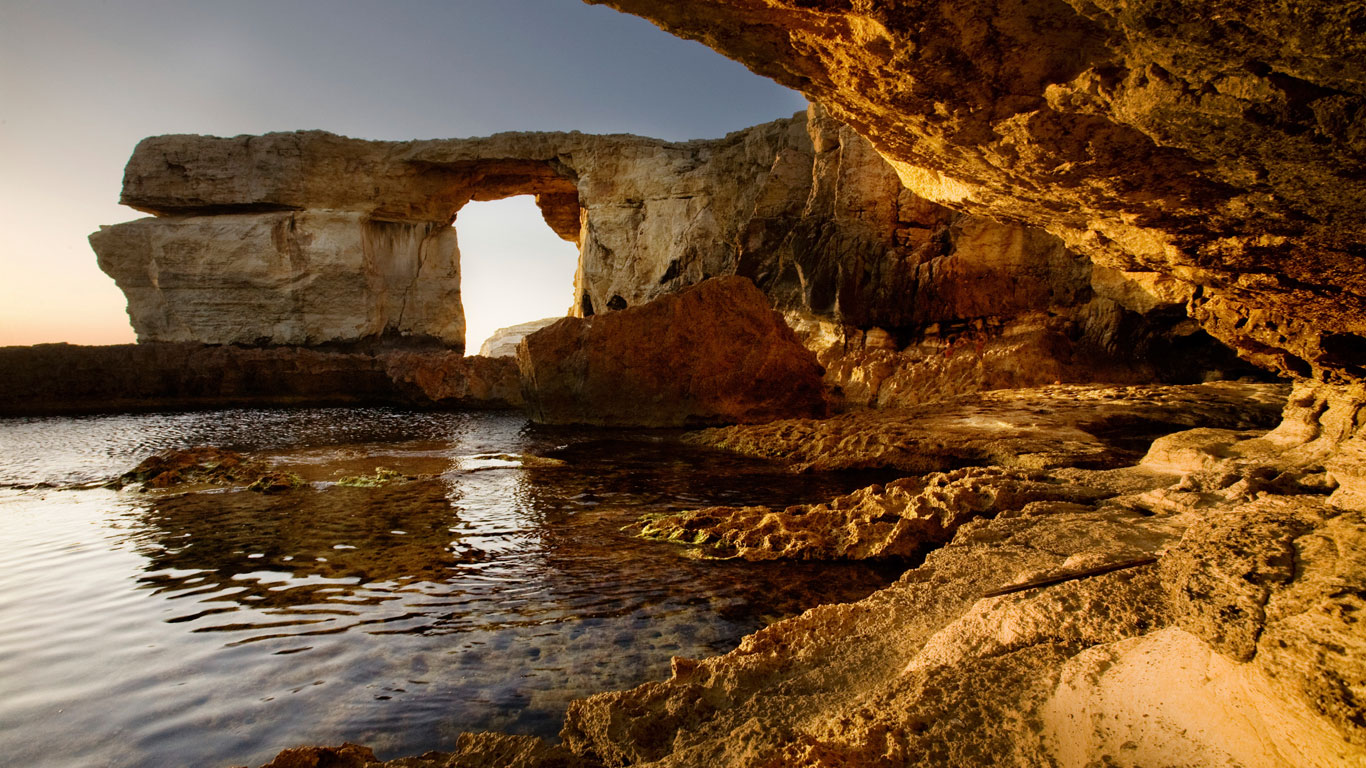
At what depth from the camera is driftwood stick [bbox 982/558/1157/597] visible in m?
2.40

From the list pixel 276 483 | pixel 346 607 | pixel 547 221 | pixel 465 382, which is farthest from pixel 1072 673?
pixel 547 221

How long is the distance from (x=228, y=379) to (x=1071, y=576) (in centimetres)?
2311

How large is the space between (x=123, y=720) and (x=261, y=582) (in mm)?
1643

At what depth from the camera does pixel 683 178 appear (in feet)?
79.3

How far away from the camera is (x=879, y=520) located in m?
4.67

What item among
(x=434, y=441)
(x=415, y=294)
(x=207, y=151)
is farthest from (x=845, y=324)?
(x=207, y=151)

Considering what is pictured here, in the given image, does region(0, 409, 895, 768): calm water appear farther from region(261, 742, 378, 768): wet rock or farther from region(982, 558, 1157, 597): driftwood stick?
region(982, 558, 1157, 597): driftwood stick

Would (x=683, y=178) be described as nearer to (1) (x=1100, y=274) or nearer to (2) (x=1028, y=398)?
(1) (x=1100, y=274)

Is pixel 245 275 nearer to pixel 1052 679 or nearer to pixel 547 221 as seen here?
pixel 547 221

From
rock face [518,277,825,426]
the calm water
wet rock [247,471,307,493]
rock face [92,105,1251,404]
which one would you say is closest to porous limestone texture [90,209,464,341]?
rock face [92,105,1251,404]

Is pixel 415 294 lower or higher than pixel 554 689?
higher

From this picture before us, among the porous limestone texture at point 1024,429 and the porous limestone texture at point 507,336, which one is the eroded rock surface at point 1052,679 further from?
the porous limestone texture at point 507,336

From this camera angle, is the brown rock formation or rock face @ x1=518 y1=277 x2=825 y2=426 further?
rock face @ x1=518 y1=277 x2=825 y2=426

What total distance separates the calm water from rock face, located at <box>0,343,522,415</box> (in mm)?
12316
